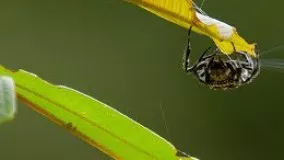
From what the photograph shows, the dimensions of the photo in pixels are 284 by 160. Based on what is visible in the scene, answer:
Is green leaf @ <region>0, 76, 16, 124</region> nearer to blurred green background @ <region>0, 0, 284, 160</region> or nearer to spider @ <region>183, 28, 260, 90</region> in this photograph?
spider @ <region>183, 28, 260, 90</region>

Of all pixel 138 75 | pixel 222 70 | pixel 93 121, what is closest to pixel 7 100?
pixel 93 121

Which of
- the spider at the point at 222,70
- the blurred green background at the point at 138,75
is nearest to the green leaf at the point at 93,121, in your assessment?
the spider at the point at 222,70

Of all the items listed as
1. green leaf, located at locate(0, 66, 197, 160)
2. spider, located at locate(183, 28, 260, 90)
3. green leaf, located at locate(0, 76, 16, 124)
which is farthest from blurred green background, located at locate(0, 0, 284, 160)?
green leaf, located at locate(0, 76, 16, 124)

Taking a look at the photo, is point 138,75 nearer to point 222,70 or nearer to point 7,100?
point 222,70

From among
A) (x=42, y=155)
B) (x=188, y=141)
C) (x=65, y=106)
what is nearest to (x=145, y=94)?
(x=188, y=141)

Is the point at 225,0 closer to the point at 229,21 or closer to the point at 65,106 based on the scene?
the point at 229,21
